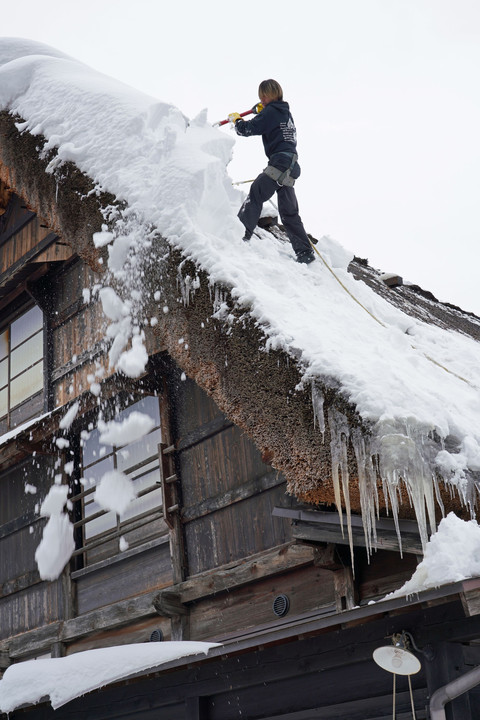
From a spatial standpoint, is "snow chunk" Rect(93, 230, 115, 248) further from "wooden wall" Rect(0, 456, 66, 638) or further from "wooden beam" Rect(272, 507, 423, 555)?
"wooden wall" Rect(0, 456, 66, 638)

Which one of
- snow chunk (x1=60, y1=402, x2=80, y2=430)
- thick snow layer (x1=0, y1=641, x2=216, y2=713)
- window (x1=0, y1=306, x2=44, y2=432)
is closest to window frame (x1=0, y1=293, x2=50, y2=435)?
window (x1=0, y1=306, x2=44, y2=432)

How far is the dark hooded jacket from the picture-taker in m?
6.21

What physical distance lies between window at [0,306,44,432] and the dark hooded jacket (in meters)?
3.70

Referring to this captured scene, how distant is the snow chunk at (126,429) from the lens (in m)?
7.26

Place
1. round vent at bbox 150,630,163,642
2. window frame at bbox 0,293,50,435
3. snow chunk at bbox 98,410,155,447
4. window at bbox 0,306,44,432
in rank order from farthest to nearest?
window at bbox 0,306,44,432 → window frame at bbox 0,293,50,435 → snow chunk at bbox 98,410,155,447 → round vent at bbox 150,630,163,642

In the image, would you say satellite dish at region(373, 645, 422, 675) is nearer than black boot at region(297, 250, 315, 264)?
Yes

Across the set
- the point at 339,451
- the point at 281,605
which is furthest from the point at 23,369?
the point at 339,451

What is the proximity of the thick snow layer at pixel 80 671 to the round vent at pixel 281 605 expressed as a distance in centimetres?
63

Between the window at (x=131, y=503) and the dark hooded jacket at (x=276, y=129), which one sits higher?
the dark hooded jacket at (x=276, y=129)

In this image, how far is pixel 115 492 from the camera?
24.2 ft

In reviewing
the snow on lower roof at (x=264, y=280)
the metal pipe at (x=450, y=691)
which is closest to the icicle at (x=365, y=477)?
the snow on lower roof at (x=264, y=280)

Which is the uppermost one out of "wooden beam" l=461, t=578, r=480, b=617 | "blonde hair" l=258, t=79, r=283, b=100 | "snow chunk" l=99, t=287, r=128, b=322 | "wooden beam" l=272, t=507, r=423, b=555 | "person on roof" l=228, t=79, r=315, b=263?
"blonde hair" l=258, t=79, r=283, b=100

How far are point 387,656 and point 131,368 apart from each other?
3.45 meters

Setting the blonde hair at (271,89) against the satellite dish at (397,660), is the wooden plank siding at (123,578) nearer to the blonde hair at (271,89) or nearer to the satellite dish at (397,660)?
the satellite dish at (397,660)
